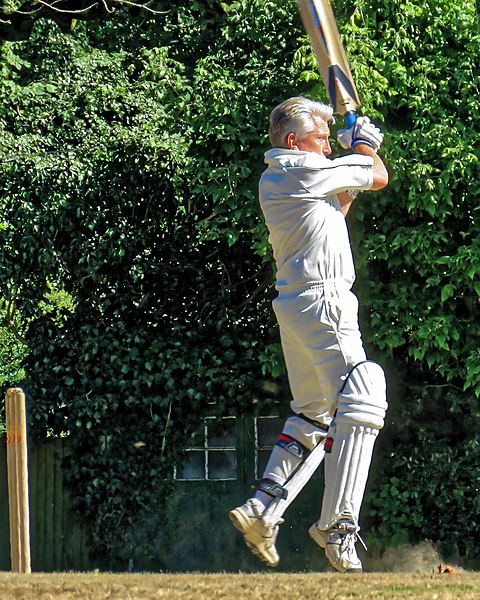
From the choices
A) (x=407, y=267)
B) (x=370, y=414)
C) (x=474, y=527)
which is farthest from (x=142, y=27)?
(x=370, y=414)

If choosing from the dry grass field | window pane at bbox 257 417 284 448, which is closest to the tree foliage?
window pane at bbox 257 417 284 448

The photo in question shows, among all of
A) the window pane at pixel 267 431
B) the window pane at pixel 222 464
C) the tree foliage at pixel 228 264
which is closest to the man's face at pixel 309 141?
the tree foliage at pixel 228 264

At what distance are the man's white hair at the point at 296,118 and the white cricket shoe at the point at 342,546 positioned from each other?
80.1 inches

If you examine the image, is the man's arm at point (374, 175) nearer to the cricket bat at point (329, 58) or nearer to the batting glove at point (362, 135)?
the batting glove at point (362, 135)

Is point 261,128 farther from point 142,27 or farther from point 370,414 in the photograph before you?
point 142,27

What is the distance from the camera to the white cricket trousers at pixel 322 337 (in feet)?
19.1

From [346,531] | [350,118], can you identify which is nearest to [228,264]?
[350,118]

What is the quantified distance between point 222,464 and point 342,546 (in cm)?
629

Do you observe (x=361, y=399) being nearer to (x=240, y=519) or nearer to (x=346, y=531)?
(x=346, y=531)

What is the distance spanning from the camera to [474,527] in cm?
1073

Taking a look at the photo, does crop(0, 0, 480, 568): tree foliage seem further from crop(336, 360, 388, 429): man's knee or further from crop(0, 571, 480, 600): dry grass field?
crop(0, 571, 480, 600): dry grass field

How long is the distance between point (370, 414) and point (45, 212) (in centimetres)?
714

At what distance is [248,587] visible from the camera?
4.71m

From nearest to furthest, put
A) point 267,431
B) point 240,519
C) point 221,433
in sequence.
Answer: point 240,519 → point 267,431 → point 221,433
